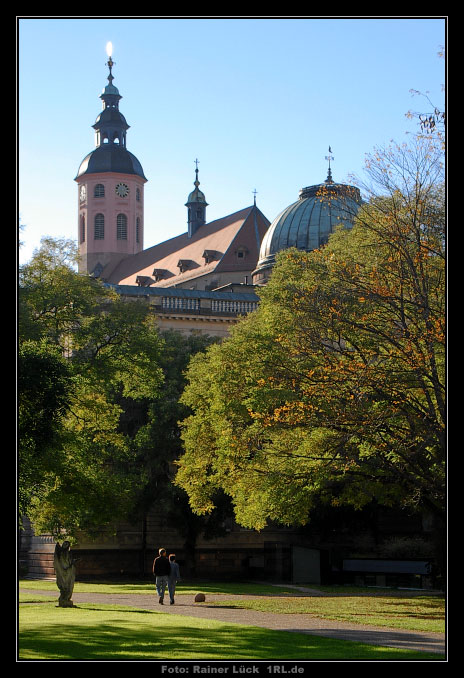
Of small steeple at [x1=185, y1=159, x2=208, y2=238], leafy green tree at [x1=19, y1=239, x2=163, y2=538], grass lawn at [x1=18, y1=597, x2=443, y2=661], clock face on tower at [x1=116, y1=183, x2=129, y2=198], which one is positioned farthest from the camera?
clock face on tower at [x1=116, y1=183, x2=129, y2=198]

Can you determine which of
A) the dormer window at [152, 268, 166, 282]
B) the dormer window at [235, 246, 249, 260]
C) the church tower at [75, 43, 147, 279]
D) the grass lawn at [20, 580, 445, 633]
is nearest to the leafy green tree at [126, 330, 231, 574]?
the grass lawn at [20, 580, 445, 633]

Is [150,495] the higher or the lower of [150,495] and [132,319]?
the lower

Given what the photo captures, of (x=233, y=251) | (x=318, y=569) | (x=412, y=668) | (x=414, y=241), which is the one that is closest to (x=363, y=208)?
(x=414, y=241)

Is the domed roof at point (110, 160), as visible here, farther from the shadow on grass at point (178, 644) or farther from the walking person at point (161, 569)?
the shadow on grass at point (178, 644)

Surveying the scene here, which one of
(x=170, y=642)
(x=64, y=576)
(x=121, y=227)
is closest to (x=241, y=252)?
(x=121, y=227)

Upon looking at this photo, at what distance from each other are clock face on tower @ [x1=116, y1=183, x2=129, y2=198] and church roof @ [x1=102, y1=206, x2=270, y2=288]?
16.7 m

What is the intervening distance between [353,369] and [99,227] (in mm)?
113103

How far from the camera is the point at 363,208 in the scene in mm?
24266

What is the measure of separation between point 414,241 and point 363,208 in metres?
1.39

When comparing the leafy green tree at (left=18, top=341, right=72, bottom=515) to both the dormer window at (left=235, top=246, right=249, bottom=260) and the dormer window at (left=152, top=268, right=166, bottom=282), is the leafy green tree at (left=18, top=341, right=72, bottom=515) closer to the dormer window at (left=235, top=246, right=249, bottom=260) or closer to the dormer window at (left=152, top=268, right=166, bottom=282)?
the dormer window at (left=235, top=246, right=249, bottom=260)

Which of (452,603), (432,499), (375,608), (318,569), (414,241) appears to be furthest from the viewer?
(318,569)

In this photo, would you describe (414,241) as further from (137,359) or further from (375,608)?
(137,359)

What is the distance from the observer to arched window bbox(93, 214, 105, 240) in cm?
13409

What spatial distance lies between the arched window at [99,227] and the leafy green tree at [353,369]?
103 metres
